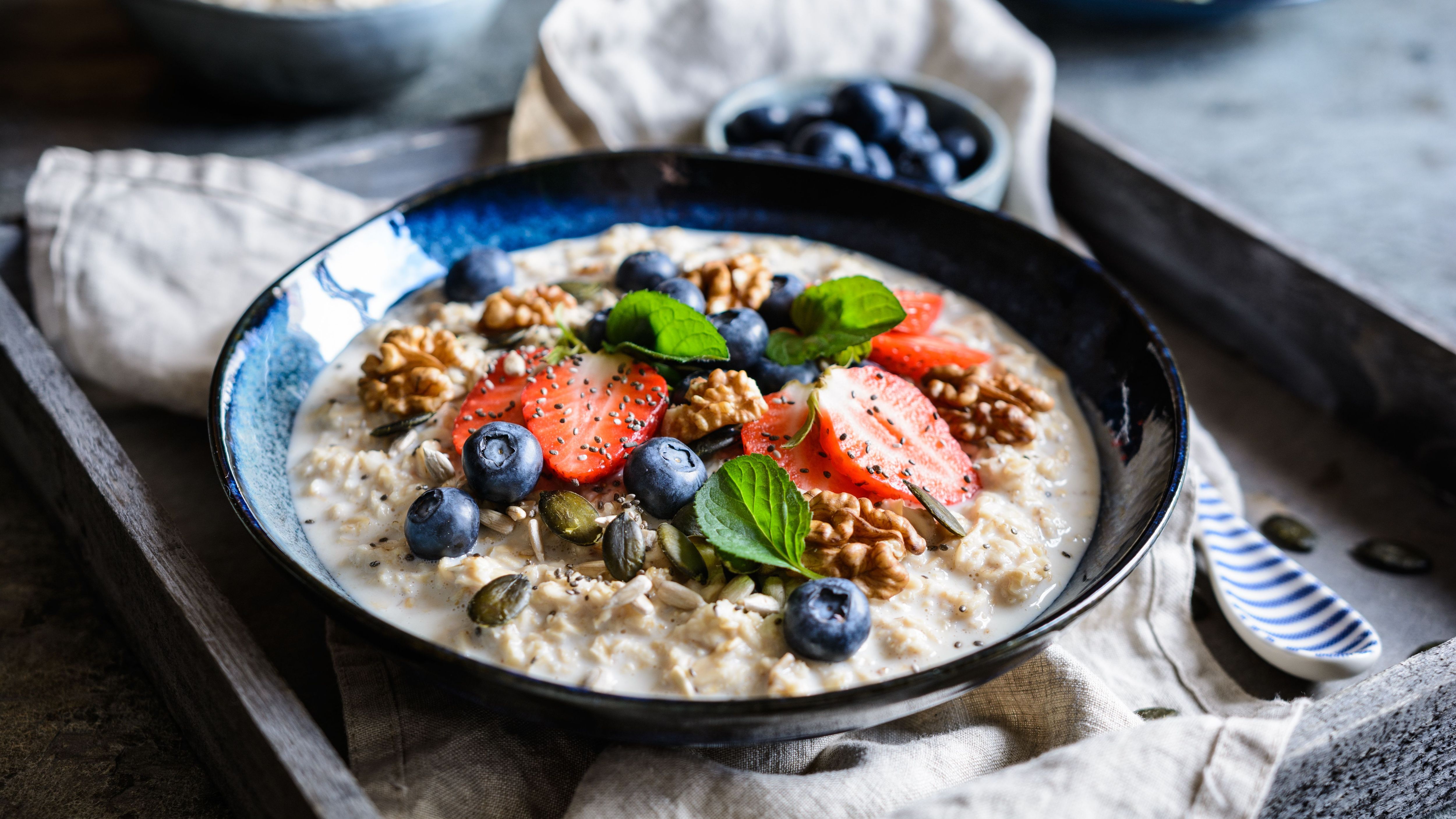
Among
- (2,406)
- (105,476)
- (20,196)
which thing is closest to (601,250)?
(105,476)

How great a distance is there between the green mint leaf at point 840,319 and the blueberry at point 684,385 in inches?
5.0

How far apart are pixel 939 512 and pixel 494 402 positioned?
2.33ft

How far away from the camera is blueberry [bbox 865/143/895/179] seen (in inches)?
102

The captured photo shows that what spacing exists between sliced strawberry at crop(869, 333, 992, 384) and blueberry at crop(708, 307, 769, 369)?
202 millimetres

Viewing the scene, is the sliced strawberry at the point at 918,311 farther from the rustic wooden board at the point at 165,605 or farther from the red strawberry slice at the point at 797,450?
the rustic wooden board at the point at 165,605

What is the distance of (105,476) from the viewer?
155 centimetres

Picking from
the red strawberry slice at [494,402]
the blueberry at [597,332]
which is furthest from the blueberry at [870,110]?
the red strawberry slice at [494,402]

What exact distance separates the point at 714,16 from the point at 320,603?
1.98 meters

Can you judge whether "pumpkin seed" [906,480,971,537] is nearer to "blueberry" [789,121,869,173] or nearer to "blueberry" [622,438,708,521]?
"blueberry" [622,438,708,521]

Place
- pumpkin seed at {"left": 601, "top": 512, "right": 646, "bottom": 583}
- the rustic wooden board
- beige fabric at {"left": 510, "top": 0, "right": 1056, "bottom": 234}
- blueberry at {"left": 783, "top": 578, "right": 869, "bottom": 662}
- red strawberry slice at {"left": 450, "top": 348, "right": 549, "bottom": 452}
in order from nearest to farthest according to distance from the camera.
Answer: the rustic wooden board, blueberry at {"left": 783, "top": 578, "right": 869, "bottom": 662}, pumpkin seed at {"left": 601, "top": 512, "right": 646, "bottom": 583}, red strawberry slice at {"left": 450, "top": 348, "right": 549, "bottom": 452}, beige fabric at {"left": 510, "top": 0, "right": 1056, "bottom": 234}

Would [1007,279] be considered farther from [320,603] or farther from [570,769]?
[320,603]

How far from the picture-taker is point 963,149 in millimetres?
2646

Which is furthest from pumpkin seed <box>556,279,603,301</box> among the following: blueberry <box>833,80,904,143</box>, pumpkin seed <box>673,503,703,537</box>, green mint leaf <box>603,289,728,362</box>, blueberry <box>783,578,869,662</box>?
blueberry <box>833,80,904,143</box>

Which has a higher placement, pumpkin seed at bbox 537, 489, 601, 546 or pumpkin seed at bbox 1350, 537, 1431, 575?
pumpkin seed at bbox 537, 489, 601, 546
